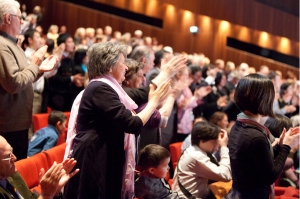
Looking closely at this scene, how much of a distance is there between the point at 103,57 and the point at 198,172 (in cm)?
105

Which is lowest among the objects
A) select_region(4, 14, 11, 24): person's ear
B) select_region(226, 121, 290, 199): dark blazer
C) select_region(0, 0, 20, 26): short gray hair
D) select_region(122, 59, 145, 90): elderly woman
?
select_region(226, 121, 290, 199): dark blazer

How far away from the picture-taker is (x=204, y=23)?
623 centimetres

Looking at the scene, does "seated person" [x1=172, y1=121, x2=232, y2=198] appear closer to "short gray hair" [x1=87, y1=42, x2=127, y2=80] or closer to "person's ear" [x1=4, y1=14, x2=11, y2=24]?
"short gray hair" [x1=87, y1=42, x2=127, y2=80]

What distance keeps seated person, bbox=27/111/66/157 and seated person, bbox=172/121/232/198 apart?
976 millimetres


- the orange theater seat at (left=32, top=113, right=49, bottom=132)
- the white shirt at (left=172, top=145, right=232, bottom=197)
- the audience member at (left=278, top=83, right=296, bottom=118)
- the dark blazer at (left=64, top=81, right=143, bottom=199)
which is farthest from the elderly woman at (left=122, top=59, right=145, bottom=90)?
the audience member at (left=278, top=83, right=296, bottom=118)

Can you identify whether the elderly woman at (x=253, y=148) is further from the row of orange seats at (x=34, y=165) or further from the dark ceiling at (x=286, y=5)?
the dark ceiling at (x=286, y=5)

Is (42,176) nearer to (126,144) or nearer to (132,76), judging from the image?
(126,144)

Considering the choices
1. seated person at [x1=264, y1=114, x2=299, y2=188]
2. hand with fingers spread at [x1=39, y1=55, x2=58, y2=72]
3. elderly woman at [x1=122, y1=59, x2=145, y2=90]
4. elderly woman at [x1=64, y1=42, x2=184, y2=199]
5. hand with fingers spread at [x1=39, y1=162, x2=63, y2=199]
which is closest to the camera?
hand with fingers spread at [x1=39, y1=162, x2=63, y2=199]

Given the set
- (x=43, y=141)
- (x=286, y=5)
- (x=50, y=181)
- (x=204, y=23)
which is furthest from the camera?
(x=204, y=23)

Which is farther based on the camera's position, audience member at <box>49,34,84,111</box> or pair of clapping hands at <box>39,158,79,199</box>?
audience member at <box>49,34,84,111</box>

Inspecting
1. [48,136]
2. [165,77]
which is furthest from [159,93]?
[48,136]

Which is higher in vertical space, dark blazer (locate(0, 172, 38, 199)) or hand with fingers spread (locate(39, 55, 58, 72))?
hand with fingers spread (locate(39, 55, 58, 72))

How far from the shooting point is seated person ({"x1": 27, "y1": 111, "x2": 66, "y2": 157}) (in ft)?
11.7

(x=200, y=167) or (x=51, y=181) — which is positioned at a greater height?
(x=51, y=181)
